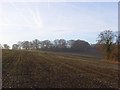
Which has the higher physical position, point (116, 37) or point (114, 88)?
point (116, 37)

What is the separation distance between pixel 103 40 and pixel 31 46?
83711mm

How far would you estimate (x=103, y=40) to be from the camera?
231 feet

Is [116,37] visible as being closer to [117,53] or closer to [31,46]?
[117,53]

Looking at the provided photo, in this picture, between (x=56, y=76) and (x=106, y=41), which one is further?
(x=106, y=41)

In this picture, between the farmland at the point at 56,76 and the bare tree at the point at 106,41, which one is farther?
the bare tree at the point at 106,41

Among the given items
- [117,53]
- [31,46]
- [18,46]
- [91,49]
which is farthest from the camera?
[18,46]

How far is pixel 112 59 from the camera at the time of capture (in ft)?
211

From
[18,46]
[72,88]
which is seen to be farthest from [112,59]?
[18,46]

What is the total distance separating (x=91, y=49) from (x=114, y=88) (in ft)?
315

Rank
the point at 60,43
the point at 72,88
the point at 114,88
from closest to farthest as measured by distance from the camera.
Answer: the point at 72,88
the point at 114,88
the point at 60,43

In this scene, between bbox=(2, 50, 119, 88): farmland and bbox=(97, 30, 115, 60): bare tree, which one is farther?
bbox=(97, 30, 115, 60): bare tree

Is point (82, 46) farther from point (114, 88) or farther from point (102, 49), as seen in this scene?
point (114, 88)

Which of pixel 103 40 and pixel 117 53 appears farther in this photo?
pixel 103 40

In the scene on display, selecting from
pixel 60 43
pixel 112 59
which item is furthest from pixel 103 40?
pixel 60 43
